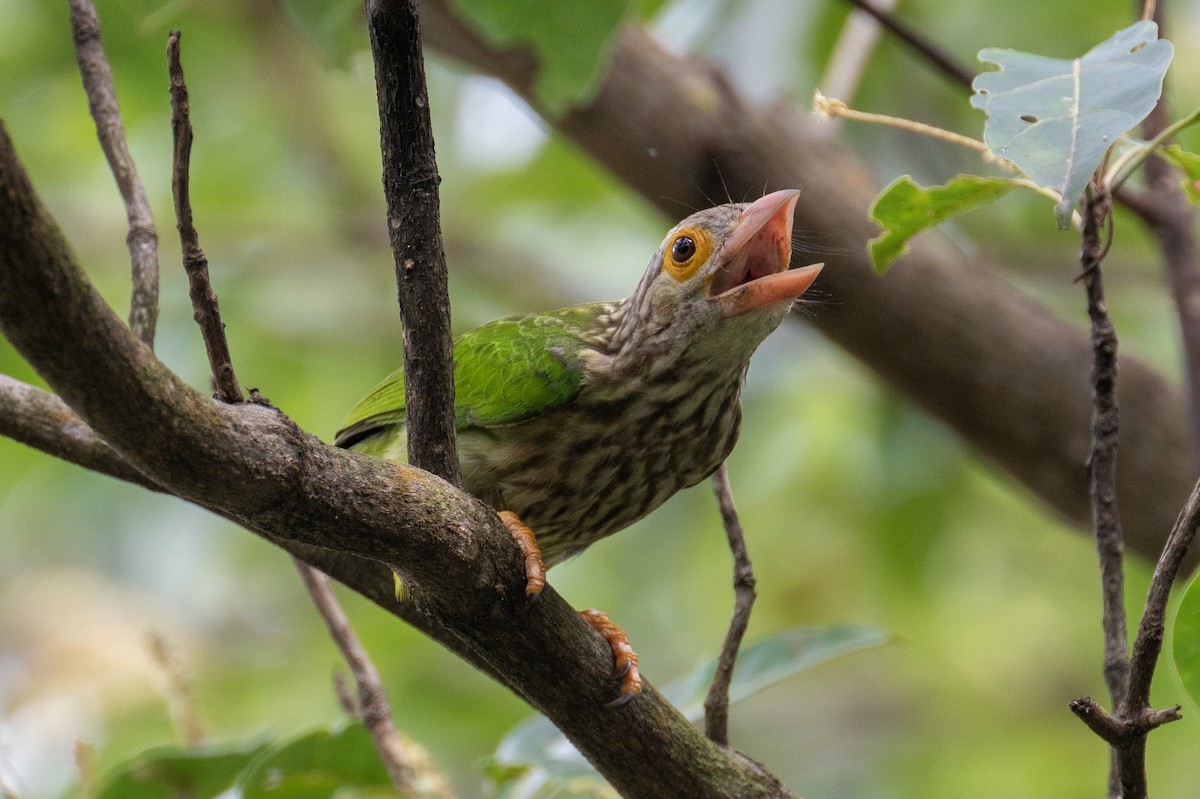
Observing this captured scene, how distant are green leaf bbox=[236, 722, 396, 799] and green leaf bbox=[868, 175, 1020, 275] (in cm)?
144

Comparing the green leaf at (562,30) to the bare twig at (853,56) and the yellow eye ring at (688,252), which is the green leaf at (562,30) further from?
the bare twig at (853,56)

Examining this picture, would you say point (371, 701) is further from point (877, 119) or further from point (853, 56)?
point (853, 56)

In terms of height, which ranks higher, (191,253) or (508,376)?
(508,376)

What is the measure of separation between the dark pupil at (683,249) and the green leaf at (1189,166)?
0.94 metres

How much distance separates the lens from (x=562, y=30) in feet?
10.9

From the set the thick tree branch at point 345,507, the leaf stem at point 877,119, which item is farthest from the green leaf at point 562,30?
the thick tree branch at point 345,507

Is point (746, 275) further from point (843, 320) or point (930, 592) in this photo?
point (930, 592)

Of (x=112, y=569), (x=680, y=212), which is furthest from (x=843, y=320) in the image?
(x=112, y=569)

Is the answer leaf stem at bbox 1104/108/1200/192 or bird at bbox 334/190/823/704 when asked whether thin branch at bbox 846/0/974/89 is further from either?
leaf stem at bbox 1104/108/1200/192

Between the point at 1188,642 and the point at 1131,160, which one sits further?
the point at 1131,160

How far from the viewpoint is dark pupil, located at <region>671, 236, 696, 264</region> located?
2766mm

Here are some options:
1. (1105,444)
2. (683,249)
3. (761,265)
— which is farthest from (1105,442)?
(683,249)

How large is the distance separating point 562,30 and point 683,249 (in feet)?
2.89

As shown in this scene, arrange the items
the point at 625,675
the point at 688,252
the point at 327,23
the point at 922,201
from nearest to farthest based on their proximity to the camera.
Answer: the point at 625,675
the point at 922,201
the point at 688,252
the point at 327,23
